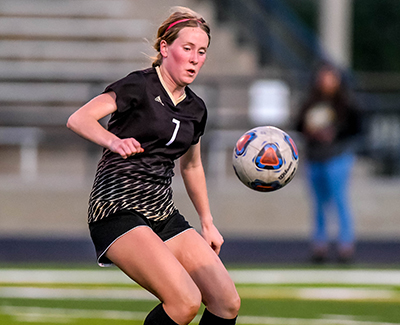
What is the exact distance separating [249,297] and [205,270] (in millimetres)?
2953

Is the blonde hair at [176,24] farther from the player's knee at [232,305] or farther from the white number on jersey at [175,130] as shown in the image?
the player's knee at [232,305]

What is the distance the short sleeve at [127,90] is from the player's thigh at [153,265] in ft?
2.06

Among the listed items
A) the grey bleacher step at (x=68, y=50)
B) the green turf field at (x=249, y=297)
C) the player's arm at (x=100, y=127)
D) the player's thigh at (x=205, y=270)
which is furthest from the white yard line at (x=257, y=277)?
the grey bleacher step at (x=68, y=50)

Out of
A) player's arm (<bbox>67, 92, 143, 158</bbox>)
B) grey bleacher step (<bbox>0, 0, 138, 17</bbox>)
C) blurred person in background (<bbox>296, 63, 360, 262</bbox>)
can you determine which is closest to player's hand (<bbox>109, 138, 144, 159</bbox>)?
player's arm (<bbox>67, 92, 143, 158</bbox>)

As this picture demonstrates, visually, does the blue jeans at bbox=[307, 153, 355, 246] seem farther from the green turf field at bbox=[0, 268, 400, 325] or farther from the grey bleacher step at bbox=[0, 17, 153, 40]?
the grey bleacher step at bbox=[0, 17, 153, 40]

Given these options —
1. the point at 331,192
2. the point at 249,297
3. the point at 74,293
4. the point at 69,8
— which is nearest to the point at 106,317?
the point at 74,293

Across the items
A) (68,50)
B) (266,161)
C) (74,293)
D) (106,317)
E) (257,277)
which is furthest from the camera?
(68,50)

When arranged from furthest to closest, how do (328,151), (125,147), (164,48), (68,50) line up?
(68,50)
(328,151)
(164,48)
(125,147)

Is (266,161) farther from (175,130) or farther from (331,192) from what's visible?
(331,192)

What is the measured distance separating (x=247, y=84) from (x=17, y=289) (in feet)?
21.8

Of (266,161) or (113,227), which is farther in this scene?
(266,161)

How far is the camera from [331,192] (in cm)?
905

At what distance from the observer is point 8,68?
14.6 m

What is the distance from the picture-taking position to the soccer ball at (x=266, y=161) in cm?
447
